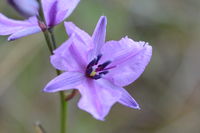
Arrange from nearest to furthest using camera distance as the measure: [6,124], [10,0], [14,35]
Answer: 1. [10,0]
2. [14,35]
3. [6,124]

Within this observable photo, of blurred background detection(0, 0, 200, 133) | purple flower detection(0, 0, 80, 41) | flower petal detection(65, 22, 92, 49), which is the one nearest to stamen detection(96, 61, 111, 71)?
flower petal detection(65, 22, 92, 49)

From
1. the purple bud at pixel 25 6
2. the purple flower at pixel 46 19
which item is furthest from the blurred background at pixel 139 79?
the purple bud at pixel 25 6

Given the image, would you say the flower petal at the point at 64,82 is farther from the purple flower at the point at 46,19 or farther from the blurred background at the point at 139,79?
the blurred background at the point at 139,79

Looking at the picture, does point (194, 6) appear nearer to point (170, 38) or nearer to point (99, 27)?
point (170, 38)

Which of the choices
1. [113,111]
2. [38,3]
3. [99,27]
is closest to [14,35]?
[38,3]

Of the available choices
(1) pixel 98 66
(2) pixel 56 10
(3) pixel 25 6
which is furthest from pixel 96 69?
(3) pixel 25 6

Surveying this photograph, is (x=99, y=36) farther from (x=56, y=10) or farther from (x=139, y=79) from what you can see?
(x=139, y=79)

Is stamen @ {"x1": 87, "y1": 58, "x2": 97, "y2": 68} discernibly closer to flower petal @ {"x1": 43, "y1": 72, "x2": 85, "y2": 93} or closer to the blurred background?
flower petal @ {"x1": 43, "y1": 72, "x2": 85, "y2": 93}
